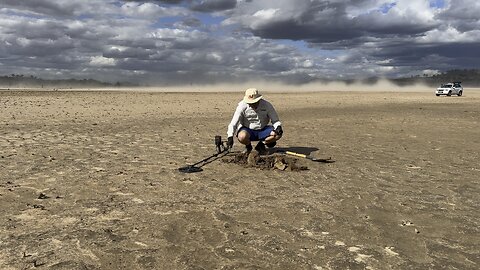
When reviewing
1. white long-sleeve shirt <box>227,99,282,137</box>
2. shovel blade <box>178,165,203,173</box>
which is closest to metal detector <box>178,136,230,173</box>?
shovel blade <box>178,165,203,173</box>

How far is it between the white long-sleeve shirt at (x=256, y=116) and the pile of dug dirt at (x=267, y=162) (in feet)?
2.19

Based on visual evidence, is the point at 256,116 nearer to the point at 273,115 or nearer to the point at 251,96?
the point at 273,115

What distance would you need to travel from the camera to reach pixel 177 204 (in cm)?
615

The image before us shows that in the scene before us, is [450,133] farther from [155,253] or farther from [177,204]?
[155,253]

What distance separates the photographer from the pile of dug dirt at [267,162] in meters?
8.43

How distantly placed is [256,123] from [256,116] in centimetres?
17

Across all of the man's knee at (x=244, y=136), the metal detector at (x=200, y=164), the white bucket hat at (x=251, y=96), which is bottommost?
the metal detector at (x=200, y=164)

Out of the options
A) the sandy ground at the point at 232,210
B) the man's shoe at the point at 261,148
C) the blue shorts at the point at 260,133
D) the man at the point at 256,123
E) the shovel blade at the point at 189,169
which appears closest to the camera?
the sandy ground at the point at 232,210

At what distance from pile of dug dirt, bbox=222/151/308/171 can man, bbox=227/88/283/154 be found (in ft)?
1.24

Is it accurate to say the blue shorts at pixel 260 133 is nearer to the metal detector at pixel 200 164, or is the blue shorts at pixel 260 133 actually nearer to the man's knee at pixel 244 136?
the man's knee at pixel 244 136

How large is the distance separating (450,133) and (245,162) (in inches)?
381

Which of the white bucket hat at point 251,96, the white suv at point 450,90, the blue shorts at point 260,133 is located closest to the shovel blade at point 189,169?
the blue shorts at point 260,133

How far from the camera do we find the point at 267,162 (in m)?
8.75

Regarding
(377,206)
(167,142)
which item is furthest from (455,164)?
(167,142)
